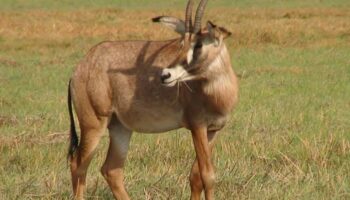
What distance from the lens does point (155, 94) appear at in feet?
21.9

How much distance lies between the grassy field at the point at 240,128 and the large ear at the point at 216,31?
1.29 meters

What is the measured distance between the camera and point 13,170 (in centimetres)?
764

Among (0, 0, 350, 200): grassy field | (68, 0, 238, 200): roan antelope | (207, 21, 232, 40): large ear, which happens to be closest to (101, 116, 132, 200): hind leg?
(68, 0, 238, 200): roan antelope

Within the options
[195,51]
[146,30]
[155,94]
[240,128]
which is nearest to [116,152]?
[155,94]

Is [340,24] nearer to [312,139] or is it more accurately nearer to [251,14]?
[251,14]

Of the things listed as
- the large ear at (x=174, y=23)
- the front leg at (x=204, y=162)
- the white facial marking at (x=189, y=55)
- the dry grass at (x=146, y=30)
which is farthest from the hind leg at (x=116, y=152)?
the dry grass at (x=146, y=30)

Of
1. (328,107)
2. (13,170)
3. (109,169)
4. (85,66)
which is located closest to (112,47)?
(85,66)

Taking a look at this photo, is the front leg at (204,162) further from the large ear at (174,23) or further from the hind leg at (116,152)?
the hind leg at (116,152)

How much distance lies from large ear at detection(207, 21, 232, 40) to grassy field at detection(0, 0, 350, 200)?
4.24ft

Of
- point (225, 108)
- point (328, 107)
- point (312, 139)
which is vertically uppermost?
point (225, 108)

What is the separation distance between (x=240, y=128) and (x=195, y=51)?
494 centimetres

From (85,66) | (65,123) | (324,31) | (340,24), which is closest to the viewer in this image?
(85,66)

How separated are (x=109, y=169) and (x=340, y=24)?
2600 centimetres

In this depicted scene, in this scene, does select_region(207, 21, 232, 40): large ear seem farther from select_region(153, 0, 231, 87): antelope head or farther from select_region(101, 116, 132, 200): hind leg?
select_region(101, 116, 132, 200): hind leg
